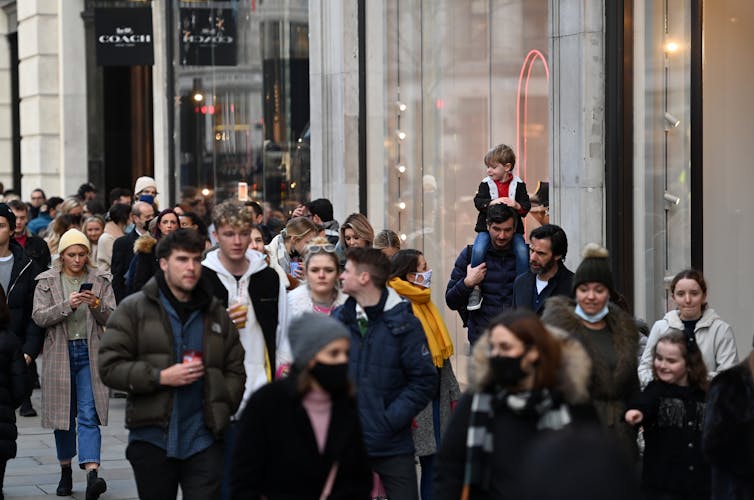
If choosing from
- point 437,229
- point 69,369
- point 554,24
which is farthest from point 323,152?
point 69,369

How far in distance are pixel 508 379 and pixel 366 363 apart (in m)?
2.61

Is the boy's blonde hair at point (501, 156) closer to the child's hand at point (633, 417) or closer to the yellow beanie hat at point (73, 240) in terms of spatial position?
the yellow beanie hat at point (73, 240)

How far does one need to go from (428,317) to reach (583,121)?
10.0 ft

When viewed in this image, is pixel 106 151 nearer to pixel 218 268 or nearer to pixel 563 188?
pixel 563 188

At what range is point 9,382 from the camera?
977cm

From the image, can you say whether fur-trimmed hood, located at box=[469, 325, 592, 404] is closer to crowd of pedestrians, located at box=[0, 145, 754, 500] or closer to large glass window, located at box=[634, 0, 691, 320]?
crowd of pedestrians, located at box=[0, 145, 754, 500]

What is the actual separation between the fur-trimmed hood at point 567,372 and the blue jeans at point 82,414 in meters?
5.96

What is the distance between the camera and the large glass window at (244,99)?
64.5 feet

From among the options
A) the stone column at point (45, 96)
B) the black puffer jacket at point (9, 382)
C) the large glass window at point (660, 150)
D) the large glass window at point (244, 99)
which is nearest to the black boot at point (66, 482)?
the black puffer jacket at point (9, 382)

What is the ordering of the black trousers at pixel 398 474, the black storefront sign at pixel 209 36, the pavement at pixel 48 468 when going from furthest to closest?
the black storefront sign at pixel 209 36
the pavement at pixel 48 468
the black trousers at pixel 398 474

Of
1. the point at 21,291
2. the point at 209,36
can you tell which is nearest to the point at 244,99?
the point at 209,36

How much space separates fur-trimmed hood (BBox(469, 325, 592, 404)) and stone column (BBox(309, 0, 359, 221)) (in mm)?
11314

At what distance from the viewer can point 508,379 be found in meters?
5.35

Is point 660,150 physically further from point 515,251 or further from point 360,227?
point 360,227
